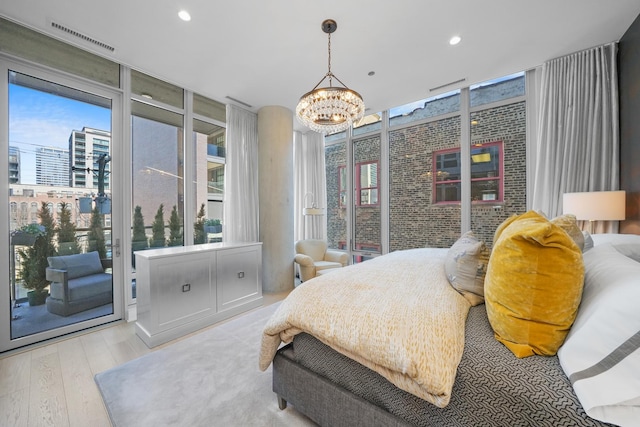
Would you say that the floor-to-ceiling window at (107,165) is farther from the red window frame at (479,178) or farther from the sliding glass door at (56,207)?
the red window frame at (479,178)

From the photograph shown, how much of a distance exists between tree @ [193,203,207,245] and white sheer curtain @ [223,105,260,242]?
32 cm

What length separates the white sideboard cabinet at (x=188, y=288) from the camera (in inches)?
96.3

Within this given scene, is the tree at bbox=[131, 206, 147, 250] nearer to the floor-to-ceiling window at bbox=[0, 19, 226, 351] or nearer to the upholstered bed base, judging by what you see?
the floor-to-ceiling window at bbox=[0, 19, 226, 351]

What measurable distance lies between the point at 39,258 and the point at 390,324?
345cm

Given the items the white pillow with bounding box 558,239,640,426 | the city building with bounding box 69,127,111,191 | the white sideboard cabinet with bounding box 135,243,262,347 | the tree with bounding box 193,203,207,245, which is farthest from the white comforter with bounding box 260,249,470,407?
the city building with bounding box 69,127,111,191

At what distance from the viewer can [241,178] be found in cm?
404

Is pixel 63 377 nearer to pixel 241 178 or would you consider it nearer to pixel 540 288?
pixel 241 178

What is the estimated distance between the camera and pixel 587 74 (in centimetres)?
269

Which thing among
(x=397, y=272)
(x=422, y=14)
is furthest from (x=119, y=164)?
(x=422, y=14)

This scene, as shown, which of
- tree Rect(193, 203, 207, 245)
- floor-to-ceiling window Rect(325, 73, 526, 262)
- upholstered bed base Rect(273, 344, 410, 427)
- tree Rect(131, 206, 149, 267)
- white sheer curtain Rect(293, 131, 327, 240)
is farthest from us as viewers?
white sheer curtain Rect(293, 131, 327, 240)

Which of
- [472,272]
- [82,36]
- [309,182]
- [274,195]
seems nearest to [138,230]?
[274,195]

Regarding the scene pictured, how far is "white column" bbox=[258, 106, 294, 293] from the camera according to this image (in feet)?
13.4

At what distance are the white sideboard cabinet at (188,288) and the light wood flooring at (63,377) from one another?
0.68 feet

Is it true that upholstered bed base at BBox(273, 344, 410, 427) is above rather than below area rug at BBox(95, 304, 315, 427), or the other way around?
above
